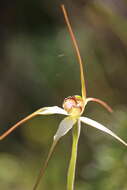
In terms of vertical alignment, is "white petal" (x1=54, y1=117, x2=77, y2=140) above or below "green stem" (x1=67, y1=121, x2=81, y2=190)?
above

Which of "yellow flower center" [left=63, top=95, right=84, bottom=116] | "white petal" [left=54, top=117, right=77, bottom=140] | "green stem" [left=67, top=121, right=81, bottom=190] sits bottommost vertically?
"green stem" [left=67, top=121, right=81, bottom=190]

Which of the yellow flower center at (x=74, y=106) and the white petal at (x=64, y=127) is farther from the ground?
the yellow flower center at (x=74, y=106)

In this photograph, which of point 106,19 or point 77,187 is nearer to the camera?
point 77,187

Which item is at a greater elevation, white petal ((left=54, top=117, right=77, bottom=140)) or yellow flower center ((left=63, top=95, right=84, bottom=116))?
yellow flower center ((left=63, top=95, right=84, bottom=116))

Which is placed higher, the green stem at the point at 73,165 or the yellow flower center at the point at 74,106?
the yellow flower center at the point at 74,106

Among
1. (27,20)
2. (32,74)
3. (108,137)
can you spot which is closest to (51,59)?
(32,74)

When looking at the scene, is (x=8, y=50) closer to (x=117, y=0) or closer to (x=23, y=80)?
(x=23, y=80)

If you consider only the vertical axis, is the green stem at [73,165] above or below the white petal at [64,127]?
below

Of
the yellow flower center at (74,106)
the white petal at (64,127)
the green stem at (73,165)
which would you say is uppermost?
the yellow flower center at (74,106)
